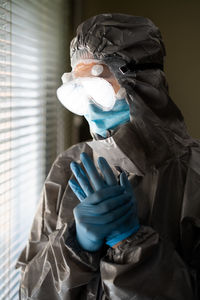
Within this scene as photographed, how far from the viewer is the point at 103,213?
870 mm

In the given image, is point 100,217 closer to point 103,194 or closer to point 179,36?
point 103,194

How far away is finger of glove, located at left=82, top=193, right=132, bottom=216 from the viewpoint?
2.84ft

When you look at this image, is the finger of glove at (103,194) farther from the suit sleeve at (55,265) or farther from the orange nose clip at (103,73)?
the orange nose clip at (103,73)

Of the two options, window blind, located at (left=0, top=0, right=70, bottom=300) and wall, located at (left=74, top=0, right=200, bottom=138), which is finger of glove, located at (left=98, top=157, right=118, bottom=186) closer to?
window blind, located at (left=0, top=0, right=70, bottom=300)

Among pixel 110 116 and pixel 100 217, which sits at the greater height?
pixel 110 116

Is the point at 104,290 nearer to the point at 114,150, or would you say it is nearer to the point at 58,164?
the point at 114,150

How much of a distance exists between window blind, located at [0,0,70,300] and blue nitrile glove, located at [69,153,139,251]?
495 mm

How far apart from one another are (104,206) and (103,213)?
0.02 metres

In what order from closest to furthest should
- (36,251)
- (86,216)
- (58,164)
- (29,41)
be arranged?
(86,216) → (36,251) → (58,164) → (29,41)

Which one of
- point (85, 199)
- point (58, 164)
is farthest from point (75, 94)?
point (85, 199)

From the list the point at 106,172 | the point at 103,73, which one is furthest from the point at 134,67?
the point at 106,172

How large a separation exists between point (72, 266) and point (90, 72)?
646 mm

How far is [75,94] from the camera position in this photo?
1.20 meters

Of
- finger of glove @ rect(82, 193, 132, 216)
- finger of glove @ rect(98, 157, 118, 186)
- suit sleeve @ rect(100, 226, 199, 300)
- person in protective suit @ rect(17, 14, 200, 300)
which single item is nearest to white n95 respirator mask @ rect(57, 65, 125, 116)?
person in protective suit @ rect(17, 14, 200, 300)
